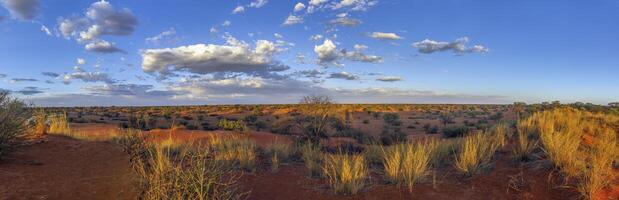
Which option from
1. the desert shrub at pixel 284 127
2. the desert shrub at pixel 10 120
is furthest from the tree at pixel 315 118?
the desert shrub at pixel 10 120

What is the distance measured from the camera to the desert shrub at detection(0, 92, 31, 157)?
10.8m

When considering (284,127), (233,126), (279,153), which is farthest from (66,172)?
(233,126)

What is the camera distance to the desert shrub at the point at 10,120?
1082 centimetres

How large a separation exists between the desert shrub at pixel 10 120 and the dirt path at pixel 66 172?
1.06 ft

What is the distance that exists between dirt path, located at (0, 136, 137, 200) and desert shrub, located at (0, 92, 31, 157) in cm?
32

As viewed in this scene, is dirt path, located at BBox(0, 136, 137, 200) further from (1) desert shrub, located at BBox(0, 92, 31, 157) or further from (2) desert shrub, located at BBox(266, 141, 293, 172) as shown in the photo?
(2) desert shrub, located at BBox(266, 141, 293, 172)

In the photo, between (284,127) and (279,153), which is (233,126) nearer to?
(284,127)

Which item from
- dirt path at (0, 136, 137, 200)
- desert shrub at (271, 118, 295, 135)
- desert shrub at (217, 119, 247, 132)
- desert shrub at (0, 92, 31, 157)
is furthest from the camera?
desert shrub at (217, 119, 247, 132)

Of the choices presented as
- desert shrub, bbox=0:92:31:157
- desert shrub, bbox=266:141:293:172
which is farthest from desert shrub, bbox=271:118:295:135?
desert shrub, bbox=0:92:31:157

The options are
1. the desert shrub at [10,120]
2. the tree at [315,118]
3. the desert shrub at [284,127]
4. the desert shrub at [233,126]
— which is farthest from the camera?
the desert shrub at [233,126]

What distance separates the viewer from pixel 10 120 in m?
11.5

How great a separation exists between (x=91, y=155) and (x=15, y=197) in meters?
4.87

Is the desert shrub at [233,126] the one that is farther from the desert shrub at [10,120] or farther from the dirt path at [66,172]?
the desert shrub at [10,120]

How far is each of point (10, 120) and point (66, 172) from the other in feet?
10.5
